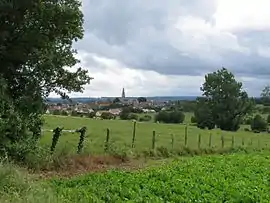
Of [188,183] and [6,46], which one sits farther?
[6,46]

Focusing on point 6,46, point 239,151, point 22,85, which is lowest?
point 239,151

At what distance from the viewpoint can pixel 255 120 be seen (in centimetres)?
10350

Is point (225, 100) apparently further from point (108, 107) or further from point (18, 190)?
point (18, 190)

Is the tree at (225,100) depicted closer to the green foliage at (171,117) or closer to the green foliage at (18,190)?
the green foliage at (171,117)

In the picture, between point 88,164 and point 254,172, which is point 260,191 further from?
point 88,164

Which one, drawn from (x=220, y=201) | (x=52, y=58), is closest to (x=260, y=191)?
(x=220, y=201)

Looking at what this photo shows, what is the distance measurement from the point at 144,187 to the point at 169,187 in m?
0.80

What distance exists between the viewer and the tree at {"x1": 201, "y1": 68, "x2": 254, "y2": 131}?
3981 inches

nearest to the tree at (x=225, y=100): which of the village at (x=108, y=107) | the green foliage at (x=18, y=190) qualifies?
the village at (x=108, y=107)

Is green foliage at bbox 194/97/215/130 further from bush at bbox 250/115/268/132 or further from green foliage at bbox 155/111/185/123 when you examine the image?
bush at bbox 250/115/268/132

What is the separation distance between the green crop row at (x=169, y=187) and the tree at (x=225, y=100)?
261 ft

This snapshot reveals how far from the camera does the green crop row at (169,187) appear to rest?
49.4 feet

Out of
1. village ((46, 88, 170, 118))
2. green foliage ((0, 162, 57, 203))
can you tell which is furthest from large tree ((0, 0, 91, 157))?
village ((46, 88, 170, 118))

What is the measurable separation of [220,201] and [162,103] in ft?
384
